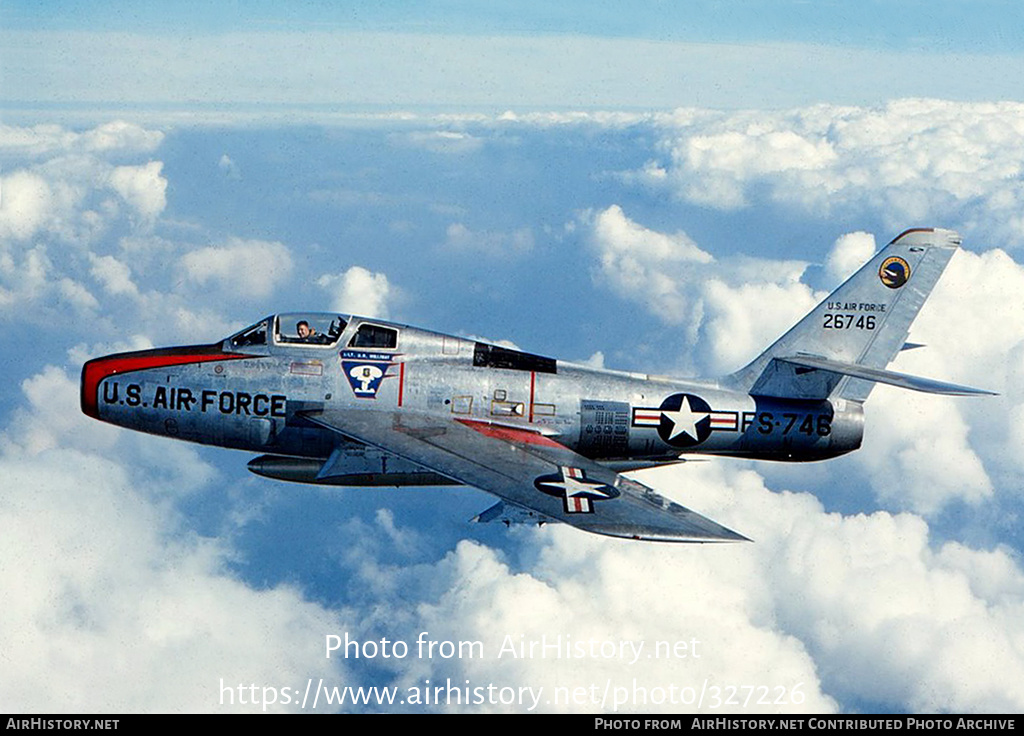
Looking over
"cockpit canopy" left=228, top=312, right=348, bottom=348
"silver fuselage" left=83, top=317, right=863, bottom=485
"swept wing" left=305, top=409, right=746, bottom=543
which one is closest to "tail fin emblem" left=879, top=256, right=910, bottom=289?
"silver fuselage" left=83, top=317, right=863, bottom=485

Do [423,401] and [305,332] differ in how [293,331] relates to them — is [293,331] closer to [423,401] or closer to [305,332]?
[305,332]

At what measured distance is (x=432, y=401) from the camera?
18828mm

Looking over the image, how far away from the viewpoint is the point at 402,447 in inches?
680

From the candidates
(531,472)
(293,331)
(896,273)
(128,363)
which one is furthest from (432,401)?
(896,273)

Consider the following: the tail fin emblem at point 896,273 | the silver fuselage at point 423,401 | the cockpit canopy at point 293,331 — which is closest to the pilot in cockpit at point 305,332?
the cockpit canopy at point 293,331

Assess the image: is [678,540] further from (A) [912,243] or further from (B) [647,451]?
(A) [912,243]

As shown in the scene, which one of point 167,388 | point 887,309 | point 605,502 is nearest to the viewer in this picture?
point 605,502

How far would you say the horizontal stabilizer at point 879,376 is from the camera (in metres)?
17.5

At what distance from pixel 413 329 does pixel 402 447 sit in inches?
122

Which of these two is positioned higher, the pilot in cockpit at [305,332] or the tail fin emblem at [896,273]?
the tail fin emblem at [896,273]

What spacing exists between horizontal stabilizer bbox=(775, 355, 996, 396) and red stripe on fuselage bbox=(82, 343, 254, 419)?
36.9 feet

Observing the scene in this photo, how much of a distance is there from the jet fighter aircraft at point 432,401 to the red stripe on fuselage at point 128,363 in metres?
0.03

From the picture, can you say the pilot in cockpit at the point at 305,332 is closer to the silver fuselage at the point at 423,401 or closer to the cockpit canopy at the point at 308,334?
the cockpit canopy at the point at 308,334

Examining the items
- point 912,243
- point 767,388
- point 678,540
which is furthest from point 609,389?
point 912,243
